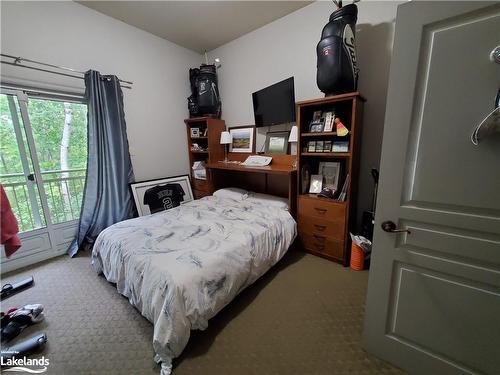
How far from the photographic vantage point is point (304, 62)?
2.57 meters

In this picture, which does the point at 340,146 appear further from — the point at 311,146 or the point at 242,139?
the point at 242,139

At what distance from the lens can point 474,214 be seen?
2.93 feet

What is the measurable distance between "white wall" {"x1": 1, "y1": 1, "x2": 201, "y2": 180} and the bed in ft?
4.73

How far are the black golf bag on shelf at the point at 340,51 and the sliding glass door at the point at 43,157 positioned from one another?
2.86m

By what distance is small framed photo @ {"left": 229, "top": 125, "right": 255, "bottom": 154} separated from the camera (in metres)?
Answer: 3.15

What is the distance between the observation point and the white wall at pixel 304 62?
6.93 feet

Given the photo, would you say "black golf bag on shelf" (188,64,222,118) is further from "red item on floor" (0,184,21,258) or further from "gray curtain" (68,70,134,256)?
"red item on floor" (0,184,21,258)

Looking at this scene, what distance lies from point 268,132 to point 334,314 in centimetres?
228

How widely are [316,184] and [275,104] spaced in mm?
1163

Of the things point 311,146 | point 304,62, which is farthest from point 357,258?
point 304,62

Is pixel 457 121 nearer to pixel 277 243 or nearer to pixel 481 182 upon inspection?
pixel 481 182

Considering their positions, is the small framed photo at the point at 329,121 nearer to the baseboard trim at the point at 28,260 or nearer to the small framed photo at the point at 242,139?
the small framed photo at the point at 242,139

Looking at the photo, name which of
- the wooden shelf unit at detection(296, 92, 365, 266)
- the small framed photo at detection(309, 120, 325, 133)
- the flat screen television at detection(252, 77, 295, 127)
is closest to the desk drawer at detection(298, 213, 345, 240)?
the wooden shelf unit at detection(296, 92, 365, 266)

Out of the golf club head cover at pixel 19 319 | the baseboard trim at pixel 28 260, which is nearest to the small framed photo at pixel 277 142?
the golf club head cover at pixel 19 319
